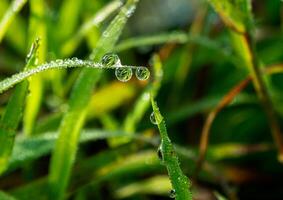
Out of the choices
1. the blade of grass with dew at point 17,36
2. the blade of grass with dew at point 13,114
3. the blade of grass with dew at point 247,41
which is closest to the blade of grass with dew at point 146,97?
the blade of grass with dew at point 247,41

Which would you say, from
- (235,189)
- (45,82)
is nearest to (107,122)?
(45,82)

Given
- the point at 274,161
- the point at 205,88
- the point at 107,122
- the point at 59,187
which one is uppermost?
the point at 205,88

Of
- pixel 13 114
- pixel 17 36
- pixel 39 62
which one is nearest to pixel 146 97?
pixel 39 62

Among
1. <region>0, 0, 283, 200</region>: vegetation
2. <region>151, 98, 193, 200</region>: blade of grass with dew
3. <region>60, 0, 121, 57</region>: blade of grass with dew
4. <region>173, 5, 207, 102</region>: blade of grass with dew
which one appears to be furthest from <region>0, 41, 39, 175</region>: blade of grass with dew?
<region>173, 5, 207, 102</region>: blade of grass with dew

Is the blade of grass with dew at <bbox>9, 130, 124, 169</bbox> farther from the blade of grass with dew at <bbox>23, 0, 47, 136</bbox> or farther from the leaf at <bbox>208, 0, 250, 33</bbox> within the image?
the leaf at <bbox>208, 0, 250, 33</bbox>

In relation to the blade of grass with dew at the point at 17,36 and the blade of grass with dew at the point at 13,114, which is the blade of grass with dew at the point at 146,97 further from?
the blade of grass with dew at the point at 17,36

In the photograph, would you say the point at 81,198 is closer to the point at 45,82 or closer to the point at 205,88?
the point at 45,82
